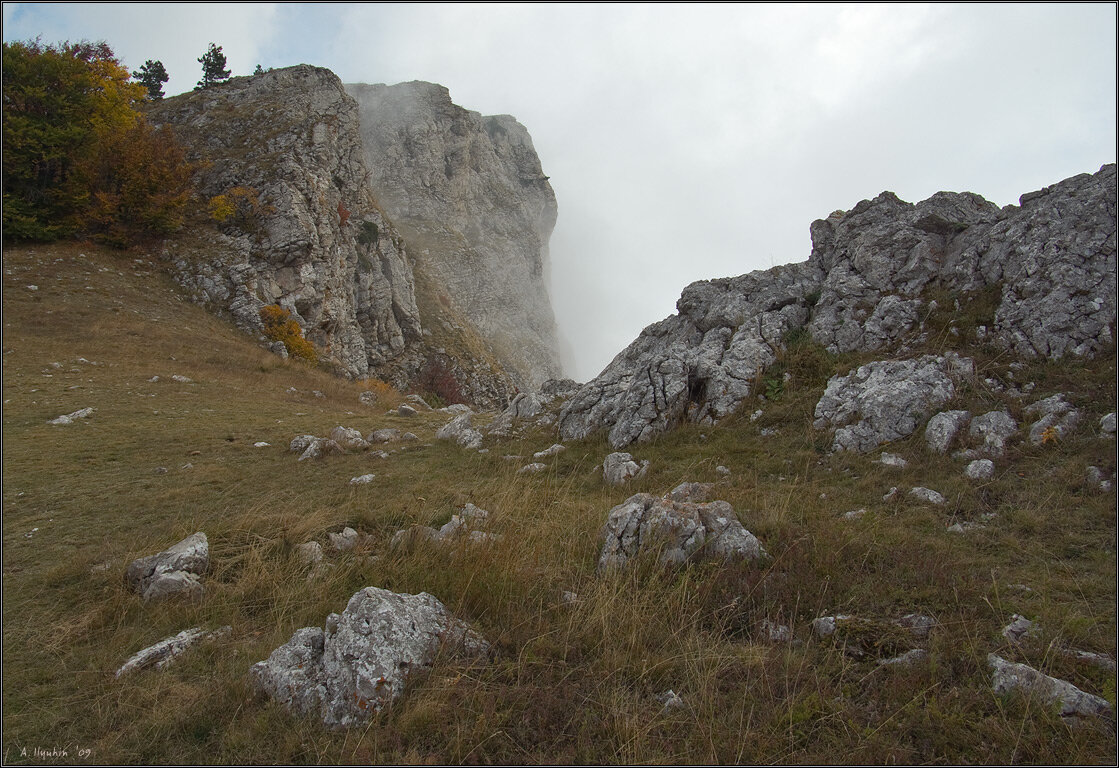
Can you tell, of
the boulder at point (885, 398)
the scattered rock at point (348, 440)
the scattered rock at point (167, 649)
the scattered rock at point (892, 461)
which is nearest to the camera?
A: the scattered rock at point (167, 649)

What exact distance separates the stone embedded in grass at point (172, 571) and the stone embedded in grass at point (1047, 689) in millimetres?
6874

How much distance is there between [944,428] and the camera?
9.20 meters

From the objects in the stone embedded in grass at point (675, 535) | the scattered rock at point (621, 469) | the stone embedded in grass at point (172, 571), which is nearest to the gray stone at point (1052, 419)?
the stone embedded in grass at point (675, 535)

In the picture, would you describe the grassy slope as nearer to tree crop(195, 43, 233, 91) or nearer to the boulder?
the boulder

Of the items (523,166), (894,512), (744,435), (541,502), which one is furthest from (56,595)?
(523,166)

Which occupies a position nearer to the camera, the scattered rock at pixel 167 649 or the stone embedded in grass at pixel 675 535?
the scattered rock at pixel 167 649

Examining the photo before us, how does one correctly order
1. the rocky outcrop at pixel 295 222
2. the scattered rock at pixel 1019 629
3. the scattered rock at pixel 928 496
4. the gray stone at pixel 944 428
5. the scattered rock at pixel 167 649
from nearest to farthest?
the scattered rock at pixel 1019 629, the scattered rock at pixel 167 649, the scattered rock at pixel 928 496, the gray stone at pixel 944 428, the rocky outcrop at pixel 295 222

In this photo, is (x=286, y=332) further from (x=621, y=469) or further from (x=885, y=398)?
(x=885, y=398)

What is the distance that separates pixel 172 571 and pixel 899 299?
48.1 feet

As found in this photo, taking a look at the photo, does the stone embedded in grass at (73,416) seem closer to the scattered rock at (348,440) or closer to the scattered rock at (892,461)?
the scattered rock at (348,440)

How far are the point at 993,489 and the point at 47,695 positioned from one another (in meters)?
10.2

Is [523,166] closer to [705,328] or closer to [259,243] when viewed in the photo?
[259,243]

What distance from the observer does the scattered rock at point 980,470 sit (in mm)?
7875

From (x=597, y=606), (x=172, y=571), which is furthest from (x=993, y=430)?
(x=172, y=571)
